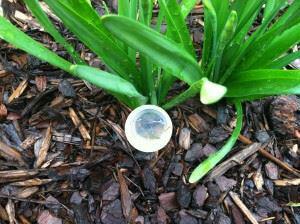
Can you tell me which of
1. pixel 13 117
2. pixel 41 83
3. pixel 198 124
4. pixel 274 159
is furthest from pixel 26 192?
pixel 274 159

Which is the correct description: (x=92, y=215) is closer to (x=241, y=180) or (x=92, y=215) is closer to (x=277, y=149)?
(x=241, y=180)

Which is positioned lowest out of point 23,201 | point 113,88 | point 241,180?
point 23,201

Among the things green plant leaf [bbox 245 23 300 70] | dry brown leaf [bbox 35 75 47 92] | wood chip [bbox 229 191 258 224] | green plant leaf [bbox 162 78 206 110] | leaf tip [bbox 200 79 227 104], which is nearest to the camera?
leaf tip [bbox 200 79 227 104]

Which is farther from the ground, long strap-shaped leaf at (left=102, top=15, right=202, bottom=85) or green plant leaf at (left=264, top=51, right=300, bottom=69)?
long strap-shaped leaf at (left=102, top=15, right=202, bottom=85)

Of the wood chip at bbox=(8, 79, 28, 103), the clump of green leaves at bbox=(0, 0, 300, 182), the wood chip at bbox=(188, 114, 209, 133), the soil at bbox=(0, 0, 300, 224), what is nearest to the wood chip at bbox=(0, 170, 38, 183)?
the soil at bbox=(0, 0, 300, 224)

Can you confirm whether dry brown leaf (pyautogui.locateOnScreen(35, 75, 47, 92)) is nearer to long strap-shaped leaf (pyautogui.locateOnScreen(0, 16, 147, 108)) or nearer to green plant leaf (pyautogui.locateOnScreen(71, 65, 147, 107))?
long strap-shaped leaf (pyautogui.locateOnScreen(0, 16, 147, 108))

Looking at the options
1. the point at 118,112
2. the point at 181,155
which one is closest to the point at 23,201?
the point at 118,112

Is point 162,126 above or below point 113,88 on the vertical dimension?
below

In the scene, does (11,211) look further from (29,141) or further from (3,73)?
(3,73)
